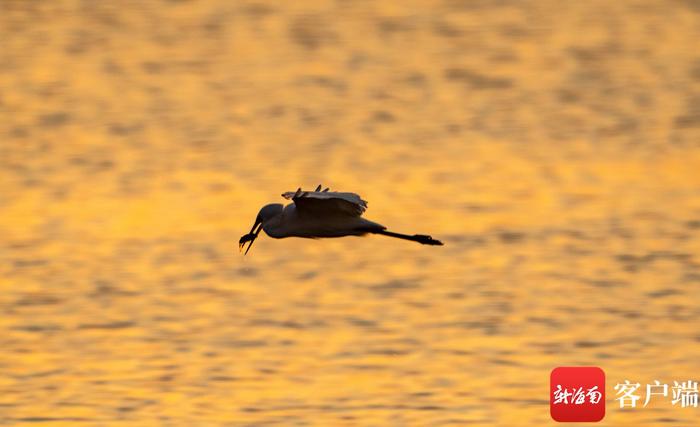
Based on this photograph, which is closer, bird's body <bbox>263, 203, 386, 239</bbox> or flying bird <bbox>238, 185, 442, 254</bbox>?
flying bird <bbox>238, 185, 442, 254</bbox>

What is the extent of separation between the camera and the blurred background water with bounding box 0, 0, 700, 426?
2208 centimetres

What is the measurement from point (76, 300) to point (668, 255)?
866cm

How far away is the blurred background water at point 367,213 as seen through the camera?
22.1 m

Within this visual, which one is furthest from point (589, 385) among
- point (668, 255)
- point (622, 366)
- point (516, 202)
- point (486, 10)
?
point (486, 10)

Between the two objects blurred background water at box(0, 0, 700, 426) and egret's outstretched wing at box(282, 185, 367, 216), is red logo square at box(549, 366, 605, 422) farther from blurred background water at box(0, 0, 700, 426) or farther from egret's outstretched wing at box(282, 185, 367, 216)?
egret's outstretched wing at box(282, 185, 367, 216)

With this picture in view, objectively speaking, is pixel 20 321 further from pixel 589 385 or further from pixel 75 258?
pixel 589 385

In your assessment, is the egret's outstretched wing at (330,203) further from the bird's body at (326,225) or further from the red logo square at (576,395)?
the red logo square at (576,395)

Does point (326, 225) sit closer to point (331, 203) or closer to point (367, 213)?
point (331, 203)

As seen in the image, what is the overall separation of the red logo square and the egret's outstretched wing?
13.9 ft

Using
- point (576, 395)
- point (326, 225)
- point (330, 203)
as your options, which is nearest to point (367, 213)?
point (576, 395)

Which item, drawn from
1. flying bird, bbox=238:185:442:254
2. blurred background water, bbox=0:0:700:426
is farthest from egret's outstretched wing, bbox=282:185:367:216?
blurred background water, bbox=0:0:700:426

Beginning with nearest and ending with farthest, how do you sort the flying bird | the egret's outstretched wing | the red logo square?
the egret's outstretched wing < the flying bird < the red logo square

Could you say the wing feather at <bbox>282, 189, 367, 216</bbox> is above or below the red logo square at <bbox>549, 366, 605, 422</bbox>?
above

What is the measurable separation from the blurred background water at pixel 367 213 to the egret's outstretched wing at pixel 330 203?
3.68m
